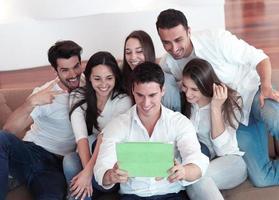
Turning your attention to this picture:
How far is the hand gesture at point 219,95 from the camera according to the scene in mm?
1954

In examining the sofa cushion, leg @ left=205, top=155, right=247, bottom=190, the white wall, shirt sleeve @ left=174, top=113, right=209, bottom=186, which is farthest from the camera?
the white wall

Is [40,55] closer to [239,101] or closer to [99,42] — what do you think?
[99,42]

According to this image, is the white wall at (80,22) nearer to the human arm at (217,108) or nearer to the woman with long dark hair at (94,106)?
the woman with long dark hair at (94,106)

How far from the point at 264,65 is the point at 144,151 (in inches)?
37.6

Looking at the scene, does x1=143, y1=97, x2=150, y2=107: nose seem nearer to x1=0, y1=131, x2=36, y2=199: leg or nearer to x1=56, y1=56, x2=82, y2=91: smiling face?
x1=56, y1=56, x2=82, y2=91: smiling face

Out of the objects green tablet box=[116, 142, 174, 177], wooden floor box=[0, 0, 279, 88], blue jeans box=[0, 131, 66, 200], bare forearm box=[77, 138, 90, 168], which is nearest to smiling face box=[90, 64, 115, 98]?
bare forearm box=[77, 138, 90, 168]

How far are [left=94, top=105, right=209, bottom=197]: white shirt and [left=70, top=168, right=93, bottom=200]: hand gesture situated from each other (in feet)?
0.46

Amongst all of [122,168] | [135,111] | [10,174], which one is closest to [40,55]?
[10,174]

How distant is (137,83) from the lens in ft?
5.82

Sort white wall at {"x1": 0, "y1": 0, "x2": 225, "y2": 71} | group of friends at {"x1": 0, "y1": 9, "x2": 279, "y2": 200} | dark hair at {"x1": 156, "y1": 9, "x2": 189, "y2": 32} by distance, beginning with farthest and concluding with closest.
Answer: white wall at {"x1": 0, "y1": 0, "x2": 225, "y2": 71} → dark hair at {"x1": 156, "y1": 9, "x2": 189, "y2": 32} → group of friends at {"x1": 0, "y1": 9, "x2": 279, "y2": 200}

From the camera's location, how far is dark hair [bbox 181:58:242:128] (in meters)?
1.99

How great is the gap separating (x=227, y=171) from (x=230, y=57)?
602mm

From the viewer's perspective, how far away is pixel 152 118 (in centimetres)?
184

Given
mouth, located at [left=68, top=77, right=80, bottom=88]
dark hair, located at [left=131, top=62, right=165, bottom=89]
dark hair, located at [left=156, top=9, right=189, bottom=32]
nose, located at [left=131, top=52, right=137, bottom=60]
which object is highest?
dark hair, located at [left=156, top=9, right=189, bottom=32]
